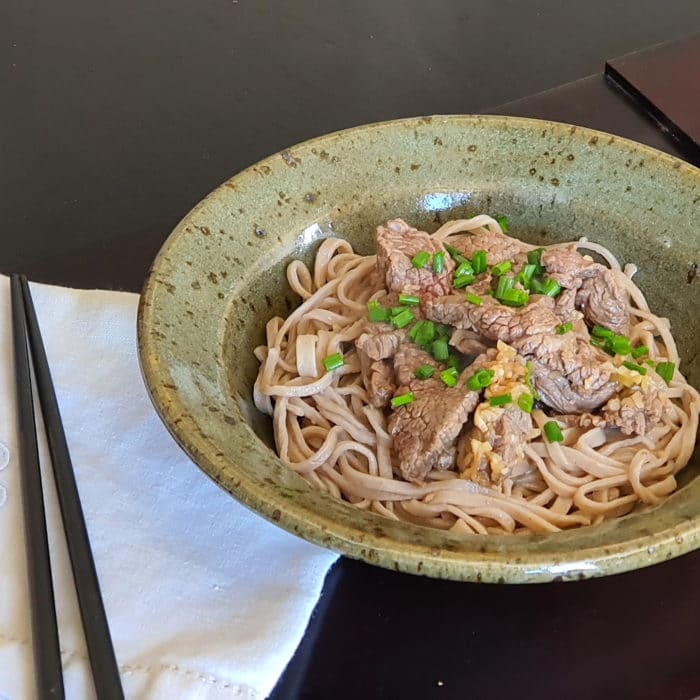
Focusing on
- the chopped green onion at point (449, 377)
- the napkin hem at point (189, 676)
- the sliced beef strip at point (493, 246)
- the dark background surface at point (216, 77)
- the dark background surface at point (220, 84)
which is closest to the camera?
the napkin hem at point (189, 676)

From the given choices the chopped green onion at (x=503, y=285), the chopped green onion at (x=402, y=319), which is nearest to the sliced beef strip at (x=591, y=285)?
the chopped green onion at (x=503, y=285)

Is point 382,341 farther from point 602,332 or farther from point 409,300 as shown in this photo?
point 602,332

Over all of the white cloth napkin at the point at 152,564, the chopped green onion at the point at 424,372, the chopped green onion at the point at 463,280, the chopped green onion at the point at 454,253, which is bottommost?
the white cloth napkin at the point at 152,564

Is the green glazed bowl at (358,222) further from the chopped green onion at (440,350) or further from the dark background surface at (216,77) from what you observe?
the dark background surface at (216,77)

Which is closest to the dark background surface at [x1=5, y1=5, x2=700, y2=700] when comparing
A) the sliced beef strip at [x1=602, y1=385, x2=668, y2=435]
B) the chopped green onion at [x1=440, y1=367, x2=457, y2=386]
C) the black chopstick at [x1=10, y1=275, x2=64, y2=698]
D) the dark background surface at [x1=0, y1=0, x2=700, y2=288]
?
the dark background surface at [x1=0, y1=0, x2=700, y2=288]

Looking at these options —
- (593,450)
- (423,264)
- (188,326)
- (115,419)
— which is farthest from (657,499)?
(115,419)

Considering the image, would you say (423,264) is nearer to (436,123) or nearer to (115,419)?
(436,123)

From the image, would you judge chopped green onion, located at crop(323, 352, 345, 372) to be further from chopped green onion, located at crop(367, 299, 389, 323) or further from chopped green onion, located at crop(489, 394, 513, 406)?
chopped green onion, located at crop(489, 394, 513, 406)
